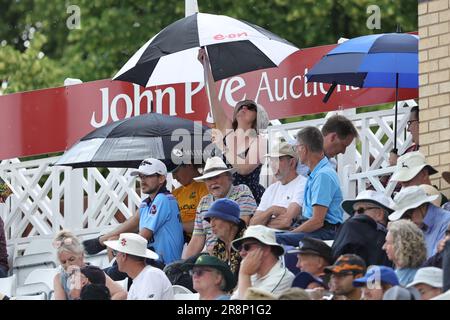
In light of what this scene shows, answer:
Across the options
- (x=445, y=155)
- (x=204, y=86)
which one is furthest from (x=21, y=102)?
(x=445, y=155)

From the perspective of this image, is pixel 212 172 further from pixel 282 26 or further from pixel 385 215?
pixel 282 26

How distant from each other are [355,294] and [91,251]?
17.8 feet

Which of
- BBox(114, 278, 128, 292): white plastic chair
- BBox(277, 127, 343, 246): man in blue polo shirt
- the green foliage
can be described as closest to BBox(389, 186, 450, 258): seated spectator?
BBox(277, 127, 343, 246): man in blue polo shirt

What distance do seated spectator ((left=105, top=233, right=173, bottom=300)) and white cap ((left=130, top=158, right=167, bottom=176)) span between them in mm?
A: 1445

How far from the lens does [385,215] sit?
15383mm

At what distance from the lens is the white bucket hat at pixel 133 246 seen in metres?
15.9

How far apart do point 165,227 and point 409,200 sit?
329 centimetres

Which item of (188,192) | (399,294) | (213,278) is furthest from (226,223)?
(399,294)

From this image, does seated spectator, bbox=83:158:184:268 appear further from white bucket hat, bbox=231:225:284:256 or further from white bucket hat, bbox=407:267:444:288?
white bucket hat, bbox=407:267:444:288

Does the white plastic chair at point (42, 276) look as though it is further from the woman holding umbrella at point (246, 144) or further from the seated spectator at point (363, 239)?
the seated spectator at point (363, 239)

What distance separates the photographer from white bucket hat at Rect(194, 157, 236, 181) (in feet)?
55.5

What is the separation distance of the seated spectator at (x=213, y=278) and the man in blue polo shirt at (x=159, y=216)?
213 cm
